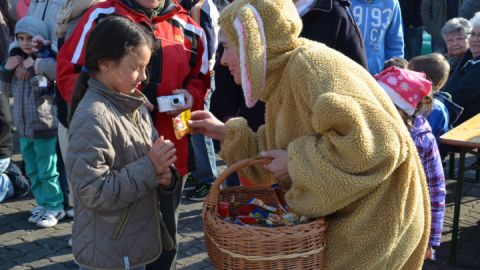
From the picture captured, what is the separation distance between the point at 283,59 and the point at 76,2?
220 cm

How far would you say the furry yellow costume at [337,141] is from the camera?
1811mm

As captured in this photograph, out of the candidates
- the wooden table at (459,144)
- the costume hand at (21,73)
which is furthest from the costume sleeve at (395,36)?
the costume hand at (21,73)

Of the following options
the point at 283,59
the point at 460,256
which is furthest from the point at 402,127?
the point at 460,256

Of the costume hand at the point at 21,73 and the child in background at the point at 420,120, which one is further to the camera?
the costume hand at the point at 21,73

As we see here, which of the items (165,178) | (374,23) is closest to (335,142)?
(165,178)

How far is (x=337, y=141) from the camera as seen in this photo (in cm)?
181

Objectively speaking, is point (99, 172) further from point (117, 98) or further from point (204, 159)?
point (204, 159)

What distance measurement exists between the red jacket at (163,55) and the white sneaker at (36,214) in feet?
7.01

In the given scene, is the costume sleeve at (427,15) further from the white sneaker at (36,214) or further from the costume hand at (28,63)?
the white sneaker at (36,214)

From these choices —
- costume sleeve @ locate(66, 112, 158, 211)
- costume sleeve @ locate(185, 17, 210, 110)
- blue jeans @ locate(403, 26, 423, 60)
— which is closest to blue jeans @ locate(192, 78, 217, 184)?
costume sleeve @ locate(185, 17, 210, 110)

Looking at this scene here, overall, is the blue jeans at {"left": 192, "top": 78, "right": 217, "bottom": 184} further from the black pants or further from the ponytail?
the ponytail

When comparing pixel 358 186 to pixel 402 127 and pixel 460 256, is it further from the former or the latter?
pixel 460 256

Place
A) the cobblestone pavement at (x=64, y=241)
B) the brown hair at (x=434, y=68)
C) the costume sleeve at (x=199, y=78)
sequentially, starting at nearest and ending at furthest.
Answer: the costume sleeve at (x=199, y=78)
the cobblestone pavement at (x=64, y=241)
the brown hair at (x=434, y=68)

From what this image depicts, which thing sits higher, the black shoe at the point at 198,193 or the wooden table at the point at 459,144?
the wooden table at the point at 459,144
